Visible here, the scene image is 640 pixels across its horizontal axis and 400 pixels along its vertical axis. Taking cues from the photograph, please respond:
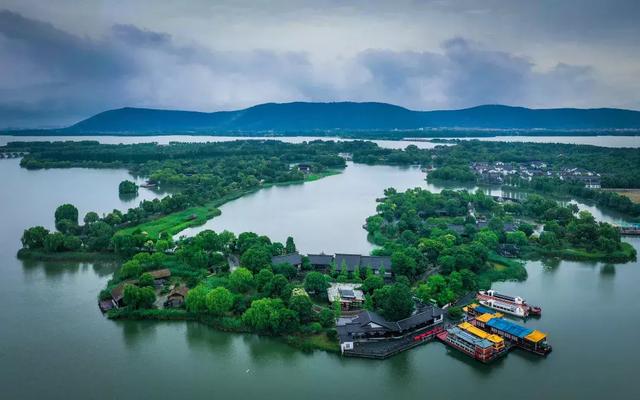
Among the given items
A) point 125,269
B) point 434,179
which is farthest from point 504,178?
point 125,269

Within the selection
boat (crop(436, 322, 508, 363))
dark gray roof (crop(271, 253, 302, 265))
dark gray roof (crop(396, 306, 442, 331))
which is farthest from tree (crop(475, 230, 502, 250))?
dark gray roof (crop(271, 253, 302, 265))

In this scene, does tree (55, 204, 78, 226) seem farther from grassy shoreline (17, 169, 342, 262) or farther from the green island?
grassy shoreline (17, 169, 342, 262)

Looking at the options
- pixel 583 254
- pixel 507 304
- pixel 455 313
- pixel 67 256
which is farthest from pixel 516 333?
pixel 67 256

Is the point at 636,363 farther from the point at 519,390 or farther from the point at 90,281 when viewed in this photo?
the point at 90,281

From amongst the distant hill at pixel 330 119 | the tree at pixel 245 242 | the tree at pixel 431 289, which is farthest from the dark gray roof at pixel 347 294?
the distant hill at pixel 330 119

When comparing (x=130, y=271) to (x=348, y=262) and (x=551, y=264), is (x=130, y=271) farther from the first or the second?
(x=551, y=264)

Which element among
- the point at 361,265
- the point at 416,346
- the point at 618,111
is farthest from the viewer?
the point at 618,111
